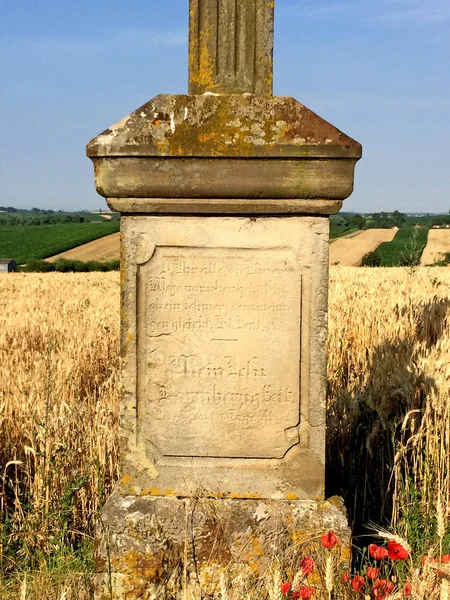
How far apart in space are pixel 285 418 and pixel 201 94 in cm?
158

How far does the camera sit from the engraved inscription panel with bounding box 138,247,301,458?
2.89m

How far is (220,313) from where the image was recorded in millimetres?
2906

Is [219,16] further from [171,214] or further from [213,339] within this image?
[213,339]

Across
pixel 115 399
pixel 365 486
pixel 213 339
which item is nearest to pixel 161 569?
pixel 213 339

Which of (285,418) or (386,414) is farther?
(386,414)

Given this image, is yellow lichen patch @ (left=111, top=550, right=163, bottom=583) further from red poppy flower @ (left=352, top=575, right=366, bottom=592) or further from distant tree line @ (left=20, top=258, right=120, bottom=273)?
distant tree line @ (left=20, top=258, right=120, bottom=273)

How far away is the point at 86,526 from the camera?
3.42m

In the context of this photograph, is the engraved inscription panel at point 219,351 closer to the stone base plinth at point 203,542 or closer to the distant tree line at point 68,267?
the stone base plinth at point 203,542

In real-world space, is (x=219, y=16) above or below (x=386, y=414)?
above

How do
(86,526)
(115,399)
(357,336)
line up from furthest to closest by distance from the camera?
(357,336), (115,399), (86,526)

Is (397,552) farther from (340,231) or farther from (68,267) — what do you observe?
(340,231)

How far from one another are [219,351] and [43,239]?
64.3 metres

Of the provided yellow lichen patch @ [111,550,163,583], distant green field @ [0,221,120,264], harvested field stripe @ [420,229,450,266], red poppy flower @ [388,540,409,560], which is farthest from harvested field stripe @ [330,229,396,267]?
red poppy flower @ [388,540,409,560]

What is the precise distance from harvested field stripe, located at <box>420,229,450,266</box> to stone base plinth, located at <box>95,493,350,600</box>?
34004 mm
